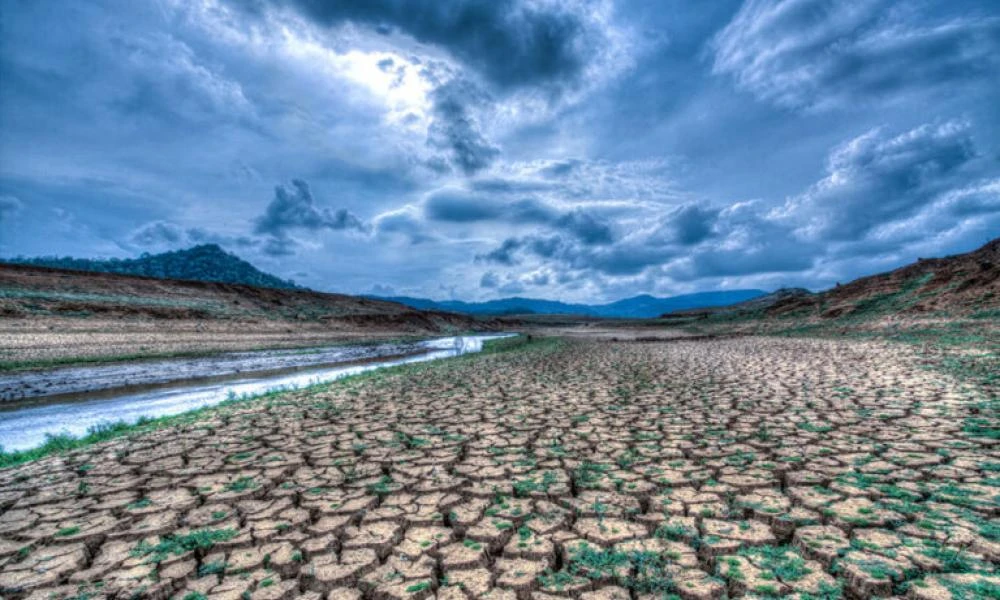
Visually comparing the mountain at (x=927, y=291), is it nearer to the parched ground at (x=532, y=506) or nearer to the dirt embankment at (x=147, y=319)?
the parched ground at (x=532, y=506)

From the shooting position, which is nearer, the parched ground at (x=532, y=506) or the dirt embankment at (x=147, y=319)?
the parched ground at (x=532, y=506)

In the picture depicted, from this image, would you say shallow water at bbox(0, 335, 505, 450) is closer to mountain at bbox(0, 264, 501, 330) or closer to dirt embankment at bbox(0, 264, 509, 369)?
dirt embankment at bbox(0, 264, 509, 369)

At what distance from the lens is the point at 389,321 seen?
41.4 meters

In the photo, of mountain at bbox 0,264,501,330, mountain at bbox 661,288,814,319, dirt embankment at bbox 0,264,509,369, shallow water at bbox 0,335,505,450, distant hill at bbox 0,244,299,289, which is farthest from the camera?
distant hill at bbox 0,244,299,289

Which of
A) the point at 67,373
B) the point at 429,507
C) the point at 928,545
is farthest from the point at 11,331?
the point at 928,545

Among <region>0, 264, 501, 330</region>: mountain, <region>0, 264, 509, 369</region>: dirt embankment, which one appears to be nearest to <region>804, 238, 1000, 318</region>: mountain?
<region>0, 264, 509, 369</region>: dirt embankment

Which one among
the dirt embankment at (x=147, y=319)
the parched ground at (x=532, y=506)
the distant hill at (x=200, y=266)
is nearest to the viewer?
the parched ground at (x=532, y=506)

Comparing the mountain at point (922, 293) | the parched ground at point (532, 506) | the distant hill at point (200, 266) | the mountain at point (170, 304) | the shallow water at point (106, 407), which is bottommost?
the parched ground at point (532, 506)

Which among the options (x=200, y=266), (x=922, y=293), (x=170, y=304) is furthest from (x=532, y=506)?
(x=200, y=266)

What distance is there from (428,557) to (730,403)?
5240 millimetres

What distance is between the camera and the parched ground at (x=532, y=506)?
228cm

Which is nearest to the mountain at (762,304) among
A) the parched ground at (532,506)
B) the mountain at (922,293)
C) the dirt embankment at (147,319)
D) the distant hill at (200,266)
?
the mountain at (922,293)

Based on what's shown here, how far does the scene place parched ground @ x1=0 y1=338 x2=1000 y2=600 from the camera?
7.48 feet

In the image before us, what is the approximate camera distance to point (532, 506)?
3123mm
